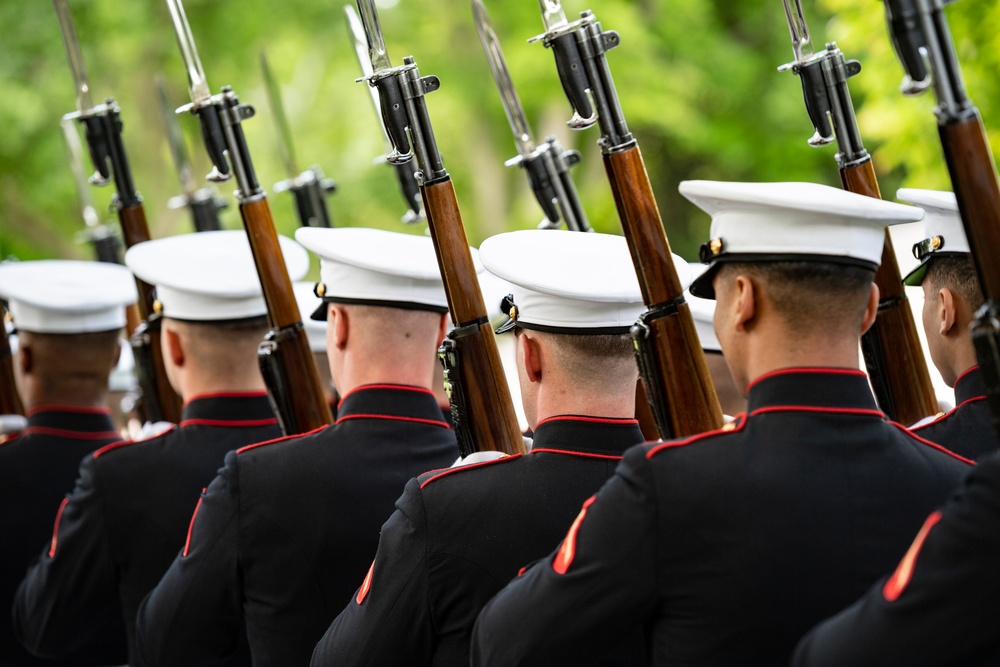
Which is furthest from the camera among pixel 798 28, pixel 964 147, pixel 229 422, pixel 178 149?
pixel 178 149

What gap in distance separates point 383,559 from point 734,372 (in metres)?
0.81

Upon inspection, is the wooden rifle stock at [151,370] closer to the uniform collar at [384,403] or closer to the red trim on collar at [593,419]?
the uniform collar at [384,403]

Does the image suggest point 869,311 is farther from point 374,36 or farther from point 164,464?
point 164,464

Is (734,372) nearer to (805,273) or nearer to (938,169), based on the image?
(805,273)

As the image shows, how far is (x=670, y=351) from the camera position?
251 cm

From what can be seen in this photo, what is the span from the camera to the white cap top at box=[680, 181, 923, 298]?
208 centimetres

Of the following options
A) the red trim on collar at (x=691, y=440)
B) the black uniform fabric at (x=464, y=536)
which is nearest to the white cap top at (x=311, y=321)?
the black uniform fabric at (x=464, y=536)

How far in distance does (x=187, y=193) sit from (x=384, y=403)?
3.02 metres

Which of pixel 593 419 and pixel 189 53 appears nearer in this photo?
pixel 593 419

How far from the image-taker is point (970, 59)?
6516 mm

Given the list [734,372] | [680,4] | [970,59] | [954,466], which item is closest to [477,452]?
[734,372]

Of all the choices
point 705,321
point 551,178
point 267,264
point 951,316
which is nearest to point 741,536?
point 951,316

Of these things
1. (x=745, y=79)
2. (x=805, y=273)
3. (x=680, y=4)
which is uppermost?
(x=680, y=4)

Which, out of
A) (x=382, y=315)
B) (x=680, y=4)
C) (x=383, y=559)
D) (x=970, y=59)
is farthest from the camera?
(x=680, y=4)
